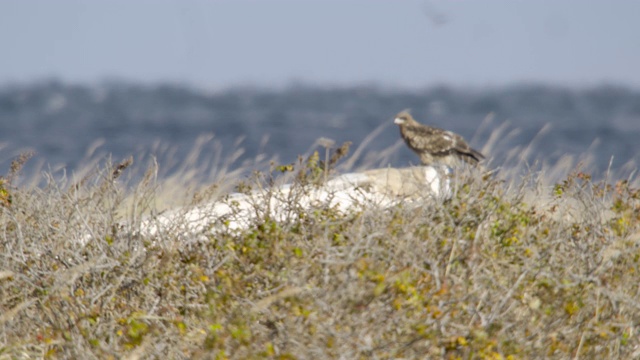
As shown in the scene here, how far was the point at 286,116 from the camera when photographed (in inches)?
2611

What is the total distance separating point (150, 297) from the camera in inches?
221

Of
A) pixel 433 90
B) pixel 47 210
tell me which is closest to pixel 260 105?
pixel 433 90

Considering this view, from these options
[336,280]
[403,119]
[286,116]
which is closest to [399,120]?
[403,119]

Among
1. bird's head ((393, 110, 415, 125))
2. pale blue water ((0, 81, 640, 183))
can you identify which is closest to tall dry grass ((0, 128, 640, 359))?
bird's head ((393, 110, 415, 125))

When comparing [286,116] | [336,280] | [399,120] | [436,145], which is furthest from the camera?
[286,116]

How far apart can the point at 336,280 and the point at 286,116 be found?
61.8 meters

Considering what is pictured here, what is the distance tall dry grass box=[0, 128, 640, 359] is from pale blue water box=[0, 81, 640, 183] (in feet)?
64.1

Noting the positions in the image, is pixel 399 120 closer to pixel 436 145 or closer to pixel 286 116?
pixel 436 145

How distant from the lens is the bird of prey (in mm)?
11172

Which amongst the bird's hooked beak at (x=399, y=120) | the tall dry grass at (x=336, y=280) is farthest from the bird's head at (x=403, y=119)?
the tall dry grass at (x=336, y=280)

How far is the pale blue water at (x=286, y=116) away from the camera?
46.7 m

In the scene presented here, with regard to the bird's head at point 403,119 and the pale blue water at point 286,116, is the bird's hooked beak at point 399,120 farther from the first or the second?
the pale blue water at point 286,116

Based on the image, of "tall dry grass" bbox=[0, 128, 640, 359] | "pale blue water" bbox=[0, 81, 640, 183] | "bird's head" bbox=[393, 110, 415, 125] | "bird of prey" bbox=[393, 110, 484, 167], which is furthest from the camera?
"pale blue water" bbox=[0, 81, 640, 183]

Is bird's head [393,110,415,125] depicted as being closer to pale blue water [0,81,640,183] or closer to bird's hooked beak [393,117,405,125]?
bird's hooked beak [393,117,405,125]
